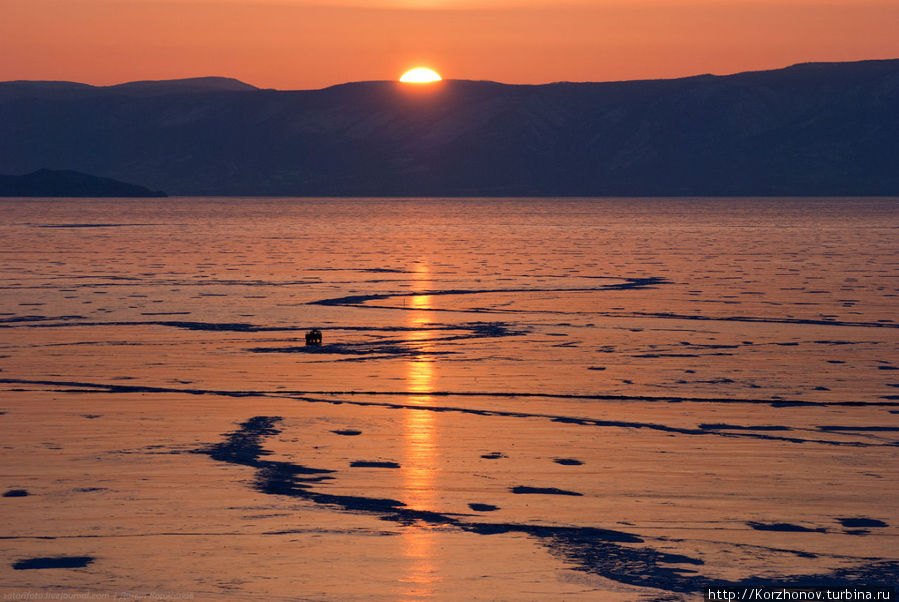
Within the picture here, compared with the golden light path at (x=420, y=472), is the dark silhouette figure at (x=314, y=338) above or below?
above

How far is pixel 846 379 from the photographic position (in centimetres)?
1955

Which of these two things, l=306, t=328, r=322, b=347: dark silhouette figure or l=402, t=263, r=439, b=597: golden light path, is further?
l=306, t=328, r=322, b=347: dark silhouette figure

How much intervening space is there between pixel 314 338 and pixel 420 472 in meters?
11.1

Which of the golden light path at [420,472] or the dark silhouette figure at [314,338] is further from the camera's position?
the dark silhouette figure at [314,338]

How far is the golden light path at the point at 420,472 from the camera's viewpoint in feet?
31.5

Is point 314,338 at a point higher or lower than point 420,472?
higher

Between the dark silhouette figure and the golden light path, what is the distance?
2.24m

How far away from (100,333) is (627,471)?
15.4 metres

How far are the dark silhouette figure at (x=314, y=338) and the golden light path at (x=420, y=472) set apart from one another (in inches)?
88.2

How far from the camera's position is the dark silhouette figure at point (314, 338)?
Answer: 23.5 metres

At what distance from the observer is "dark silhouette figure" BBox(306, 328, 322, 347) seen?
77.0 feet

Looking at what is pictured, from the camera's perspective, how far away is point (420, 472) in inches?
503

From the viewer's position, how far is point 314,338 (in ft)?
77.3

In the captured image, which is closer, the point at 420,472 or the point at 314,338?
the point at 420,472
